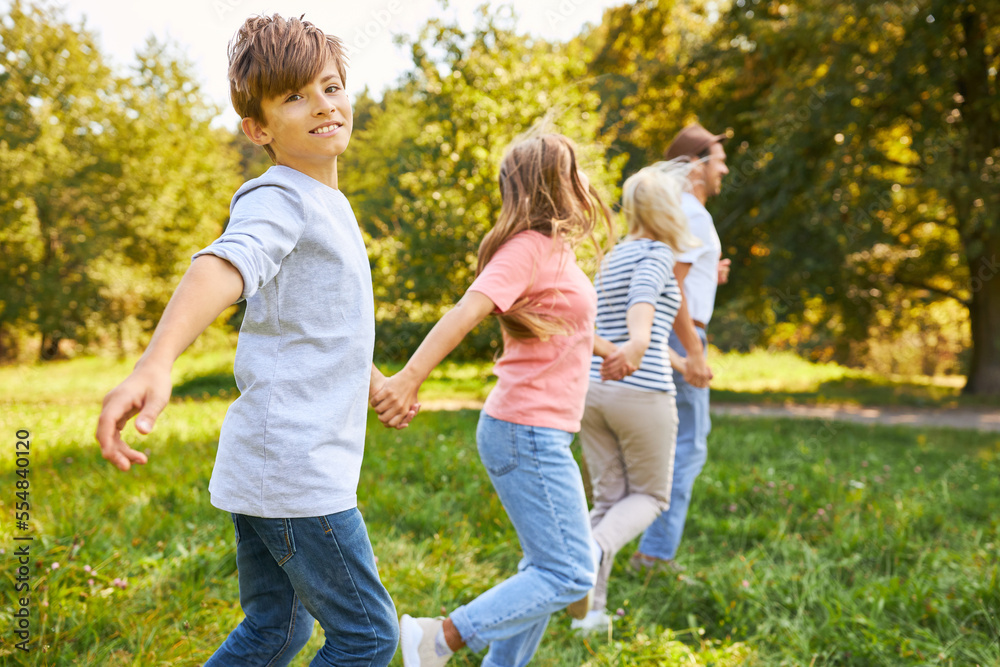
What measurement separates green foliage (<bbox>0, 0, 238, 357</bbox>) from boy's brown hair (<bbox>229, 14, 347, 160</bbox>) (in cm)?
1976

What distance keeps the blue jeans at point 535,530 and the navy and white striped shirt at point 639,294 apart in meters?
0.70

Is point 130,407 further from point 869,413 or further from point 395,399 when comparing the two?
point 869,413

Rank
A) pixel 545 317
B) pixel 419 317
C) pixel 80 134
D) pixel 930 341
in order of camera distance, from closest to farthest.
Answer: pixel 545 317 < pixel 419 317 < pixel 80 134 < pixel 930 341

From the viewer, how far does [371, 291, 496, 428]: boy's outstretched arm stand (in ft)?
6.05

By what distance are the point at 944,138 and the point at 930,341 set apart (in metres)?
14.2

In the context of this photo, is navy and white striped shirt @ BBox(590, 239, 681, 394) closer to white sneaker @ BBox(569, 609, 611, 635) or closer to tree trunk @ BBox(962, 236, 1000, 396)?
white sneaker @ BBox(569, 609, 611, 635)

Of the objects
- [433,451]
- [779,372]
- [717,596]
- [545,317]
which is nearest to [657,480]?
[717,596]

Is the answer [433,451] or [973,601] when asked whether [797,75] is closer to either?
[433,451]

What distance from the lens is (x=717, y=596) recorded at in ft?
10.3

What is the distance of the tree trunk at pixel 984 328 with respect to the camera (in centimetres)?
1116

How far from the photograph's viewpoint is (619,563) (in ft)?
11.6

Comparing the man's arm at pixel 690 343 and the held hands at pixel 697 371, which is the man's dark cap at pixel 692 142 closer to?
the man's arm at pixel 690 343

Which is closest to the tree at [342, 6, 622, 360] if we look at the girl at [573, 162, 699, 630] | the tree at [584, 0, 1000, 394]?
the tree at [584, 0, 1000, 394]

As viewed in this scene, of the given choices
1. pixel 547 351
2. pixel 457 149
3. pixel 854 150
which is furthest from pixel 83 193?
pixel 547 351
